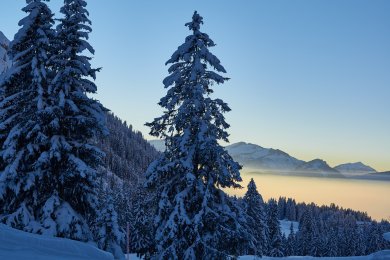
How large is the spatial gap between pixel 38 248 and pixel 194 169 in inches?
421

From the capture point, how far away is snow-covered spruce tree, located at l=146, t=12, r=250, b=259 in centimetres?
1602

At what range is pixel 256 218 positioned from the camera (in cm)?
5216

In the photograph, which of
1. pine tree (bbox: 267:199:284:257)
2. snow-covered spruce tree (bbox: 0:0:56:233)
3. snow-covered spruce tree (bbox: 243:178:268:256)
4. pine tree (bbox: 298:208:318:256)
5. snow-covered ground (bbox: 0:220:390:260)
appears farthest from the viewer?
pine tree (bbox: 298:208:318:256)

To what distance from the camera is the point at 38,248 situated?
6.82 meters

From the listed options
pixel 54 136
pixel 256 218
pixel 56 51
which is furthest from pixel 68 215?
pixel 256 218

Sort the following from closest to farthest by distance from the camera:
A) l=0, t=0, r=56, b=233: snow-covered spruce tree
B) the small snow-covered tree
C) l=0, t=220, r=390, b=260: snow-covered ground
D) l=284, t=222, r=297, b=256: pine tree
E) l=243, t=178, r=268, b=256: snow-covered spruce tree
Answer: l=0, t=220, r=390, b=260: snow-covered ground, l=0, t=0, r=56, b=233: snow-covered spruce tree, the small snow-covered tree, l=243, t=178, r=268, b=256: snow-covered spruce tree, l=284, t=222, r=297, b=256: pine tree

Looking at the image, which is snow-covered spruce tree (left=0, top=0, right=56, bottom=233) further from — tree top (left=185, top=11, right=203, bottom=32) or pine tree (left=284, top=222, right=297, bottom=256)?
pine tree (left=284, top=222, right=297, bottom=256)

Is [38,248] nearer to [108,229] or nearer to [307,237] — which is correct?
[108,229]

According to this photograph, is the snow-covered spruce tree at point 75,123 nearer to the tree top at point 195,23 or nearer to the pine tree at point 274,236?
the tree top at point 195,23

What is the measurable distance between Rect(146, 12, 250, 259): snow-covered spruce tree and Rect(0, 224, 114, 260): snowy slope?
8.47 metres

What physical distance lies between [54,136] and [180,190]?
19.6ft

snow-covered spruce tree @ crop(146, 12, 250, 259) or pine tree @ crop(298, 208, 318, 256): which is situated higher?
snow-covered spruce tree @ crop(146, 12, 250, 259)

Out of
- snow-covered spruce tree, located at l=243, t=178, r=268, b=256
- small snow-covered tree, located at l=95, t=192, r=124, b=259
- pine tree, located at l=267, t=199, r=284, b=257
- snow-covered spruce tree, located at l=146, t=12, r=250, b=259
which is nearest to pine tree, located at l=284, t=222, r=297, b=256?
pine tree, located at l=267, t=199, r=284, b=257

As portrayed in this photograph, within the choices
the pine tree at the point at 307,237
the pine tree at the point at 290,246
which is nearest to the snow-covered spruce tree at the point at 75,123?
the pine tree at the point at 307,237
